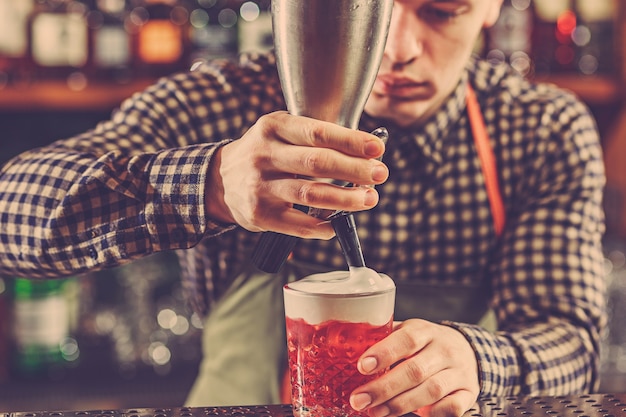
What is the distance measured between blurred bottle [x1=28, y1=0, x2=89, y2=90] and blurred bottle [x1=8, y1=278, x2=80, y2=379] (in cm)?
54

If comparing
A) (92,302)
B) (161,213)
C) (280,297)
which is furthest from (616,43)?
(161,213)

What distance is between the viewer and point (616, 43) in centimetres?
242

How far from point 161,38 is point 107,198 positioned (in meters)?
1.30

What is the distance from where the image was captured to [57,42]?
7.65 ft

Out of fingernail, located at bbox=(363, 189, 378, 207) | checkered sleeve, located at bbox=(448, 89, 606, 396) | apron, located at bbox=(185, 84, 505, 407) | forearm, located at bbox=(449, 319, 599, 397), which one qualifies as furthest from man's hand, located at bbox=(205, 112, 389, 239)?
apron, located at bbox=(185, 84, 505, 407)

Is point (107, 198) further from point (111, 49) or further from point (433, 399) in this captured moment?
point (111, 49)

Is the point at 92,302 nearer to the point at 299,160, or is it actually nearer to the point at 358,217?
the point at 358,217

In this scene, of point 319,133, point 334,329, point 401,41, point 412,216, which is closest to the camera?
point 319,133

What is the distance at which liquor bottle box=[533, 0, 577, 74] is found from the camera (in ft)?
8.07

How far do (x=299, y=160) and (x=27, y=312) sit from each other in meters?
1.56

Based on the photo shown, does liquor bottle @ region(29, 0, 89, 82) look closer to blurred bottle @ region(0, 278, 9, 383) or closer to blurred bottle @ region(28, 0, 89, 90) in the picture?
blurred bottle @ region(28, 0, 89, 90)

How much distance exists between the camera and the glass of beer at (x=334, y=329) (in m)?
0.90

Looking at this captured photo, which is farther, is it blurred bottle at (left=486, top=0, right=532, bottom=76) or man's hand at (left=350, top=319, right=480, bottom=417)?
blurred bottle at (left=486, top=0, right=532, bottom=76)

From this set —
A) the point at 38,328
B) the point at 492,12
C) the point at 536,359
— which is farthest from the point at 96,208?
the point at 38,328
